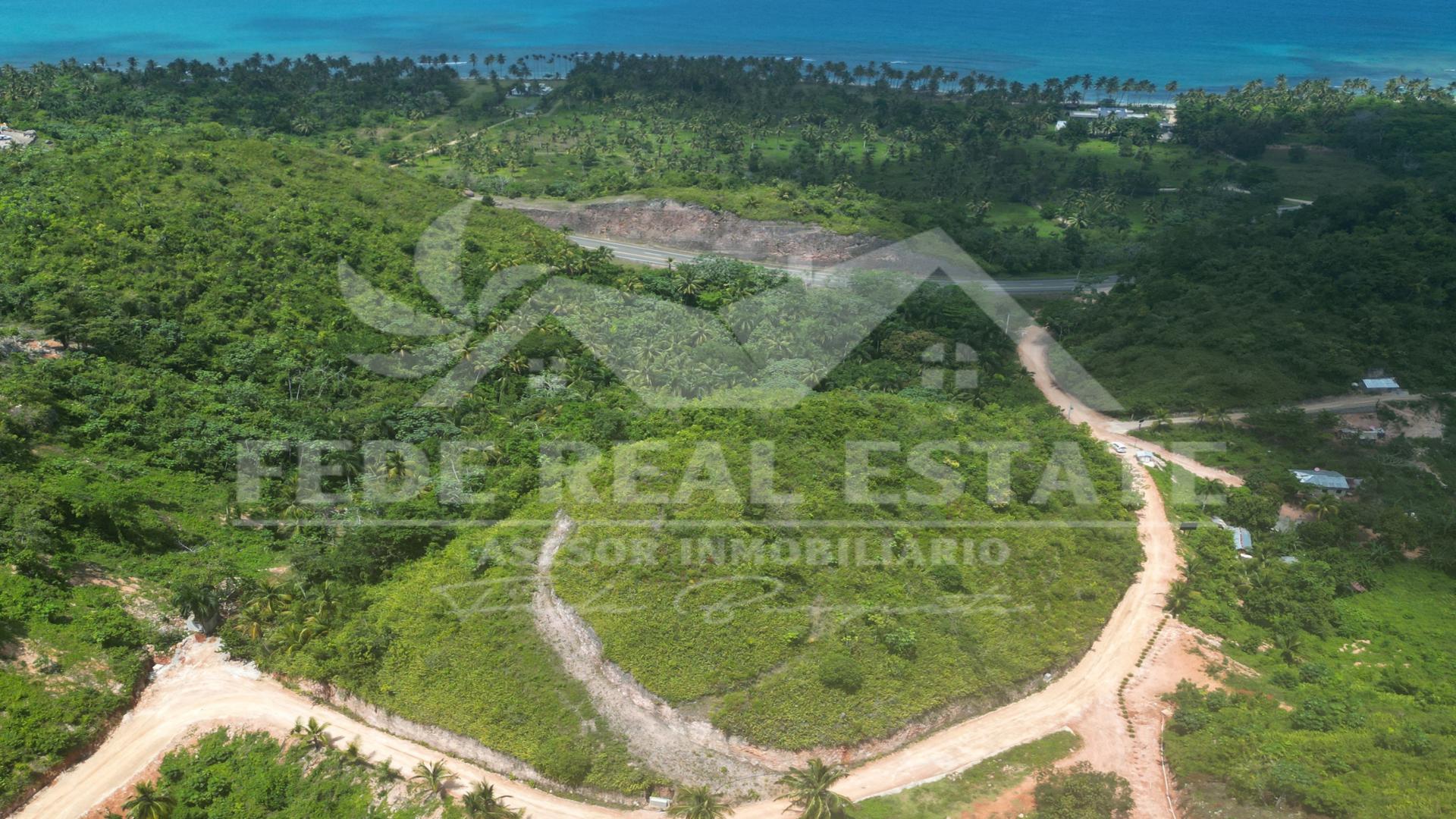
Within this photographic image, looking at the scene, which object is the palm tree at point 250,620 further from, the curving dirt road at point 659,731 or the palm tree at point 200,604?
the curving dirt road at point 659,731

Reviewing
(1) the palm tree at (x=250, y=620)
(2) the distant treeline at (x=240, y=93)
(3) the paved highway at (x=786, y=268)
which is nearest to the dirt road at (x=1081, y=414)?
(3) the paved highway at (x=786, y=268)

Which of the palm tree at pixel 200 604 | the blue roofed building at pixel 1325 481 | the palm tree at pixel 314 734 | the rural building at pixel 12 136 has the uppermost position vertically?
the rural building at pixel 12 136

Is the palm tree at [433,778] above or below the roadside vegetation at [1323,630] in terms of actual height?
below

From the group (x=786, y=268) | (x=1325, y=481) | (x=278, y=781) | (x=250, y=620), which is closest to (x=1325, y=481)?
(x=1325, y=481)

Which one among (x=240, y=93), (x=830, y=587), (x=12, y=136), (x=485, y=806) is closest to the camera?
(x=485, y=806)

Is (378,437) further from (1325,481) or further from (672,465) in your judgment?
(1325,481)

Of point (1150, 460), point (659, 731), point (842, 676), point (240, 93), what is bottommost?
point (659, 731)
